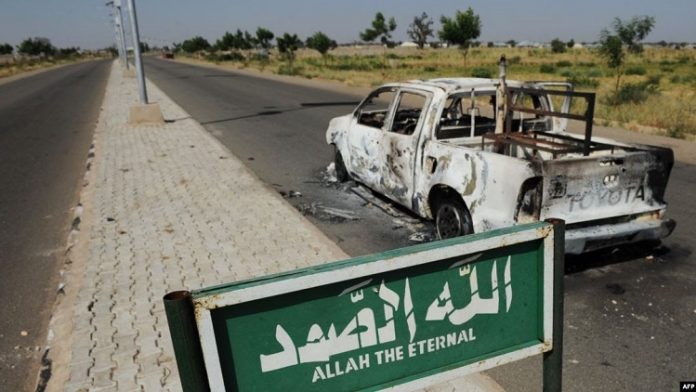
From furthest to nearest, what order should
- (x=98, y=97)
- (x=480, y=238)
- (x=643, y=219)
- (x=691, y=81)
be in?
(x=691, y=81)
(x=98, y=97)
(x=643, y=219)
(x=480, y=238)

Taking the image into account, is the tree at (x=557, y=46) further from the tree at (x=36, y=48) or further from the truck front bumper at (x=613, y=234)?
the tree at (x=36, y=48)

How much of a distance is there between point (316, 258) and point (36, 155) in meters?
9.02

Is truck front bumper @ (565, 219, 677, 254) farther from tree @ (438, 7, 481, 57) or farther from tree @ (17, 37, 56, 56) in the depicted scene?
tree @ (17, 37, 56, 56)

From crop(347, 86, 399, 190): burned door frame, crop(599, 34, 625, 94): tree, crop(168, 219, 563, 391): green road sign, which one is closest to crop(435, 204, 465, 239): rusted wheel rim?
crop(347, 86, 399, 190): burned door frame

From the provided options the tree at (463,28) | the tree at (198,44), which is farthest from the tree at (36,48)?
the tree at (463,28)

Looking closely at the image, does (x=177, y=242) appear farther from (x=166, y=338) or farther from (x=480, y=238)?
(x=480, y=238)

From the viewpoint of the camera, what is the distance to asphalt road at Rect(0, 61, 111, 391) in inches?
155

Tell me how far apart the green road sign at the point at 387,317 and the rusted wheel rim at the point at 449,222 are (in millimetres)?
2944

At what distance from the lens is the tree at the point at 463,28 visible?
48594 mm

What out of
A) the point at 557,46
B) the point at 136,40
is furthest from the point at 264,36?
the point at 136,40

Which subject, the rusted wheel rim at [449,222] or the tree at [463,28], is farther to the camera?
the tree at [463,28]

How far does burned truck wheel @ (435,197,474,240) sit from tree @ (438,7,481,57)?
4630cm

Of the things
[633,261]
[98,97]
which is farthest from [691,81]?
[98,97]

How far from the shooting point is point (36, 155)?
1127 cm
